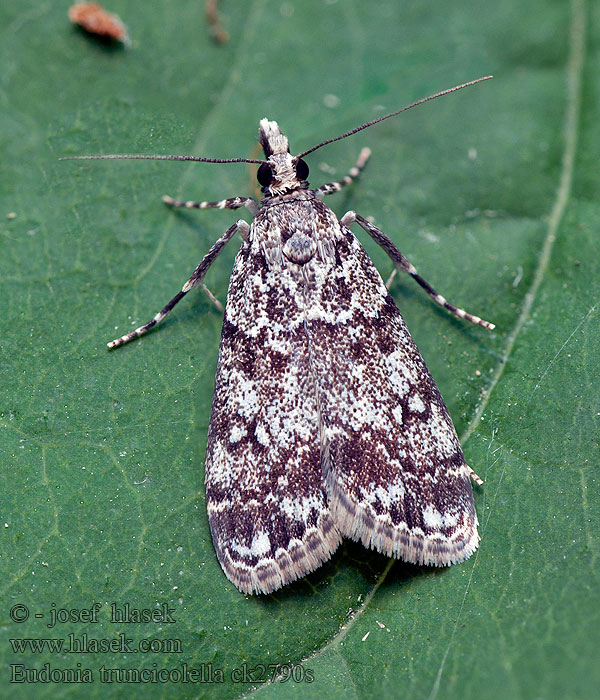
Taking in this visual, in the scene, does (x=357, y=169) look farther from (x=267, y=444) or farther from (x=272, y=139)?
(x=267, y=444)

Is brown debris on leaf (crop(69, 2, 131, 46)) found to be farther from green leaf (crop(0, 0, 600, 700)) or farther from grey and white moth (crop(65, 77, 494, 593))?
grey and white moth (crop(65, 77, 494, 593))

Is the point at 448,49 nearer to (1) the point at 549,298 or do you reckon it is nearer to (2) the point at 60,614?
(1) the point at 549,298

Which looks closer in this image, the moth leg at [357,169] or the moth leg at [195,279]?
the moth leg at [195,279]

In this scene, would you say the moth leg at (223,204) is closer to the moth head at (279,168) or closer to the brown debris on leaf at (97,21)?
the moth head at (279,168)

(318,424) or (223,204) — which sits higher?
(223,204)

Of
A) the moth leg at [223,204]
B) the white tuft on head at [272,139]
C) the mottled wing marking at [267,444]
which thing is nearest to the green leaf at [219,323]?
the moth leg at [223,204]

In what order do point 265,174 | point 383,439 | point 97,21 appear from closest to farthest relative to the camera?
point 383,439, point 265,174, point 97,21

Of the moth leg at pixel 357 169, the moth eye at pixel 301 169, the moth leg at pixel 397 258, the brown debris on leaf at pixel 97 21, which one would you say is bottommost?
the moth leg at pixel 397 258

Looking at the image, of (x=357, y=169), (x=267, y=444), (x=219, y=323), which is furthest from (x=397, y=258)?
(x=267, y=444)
